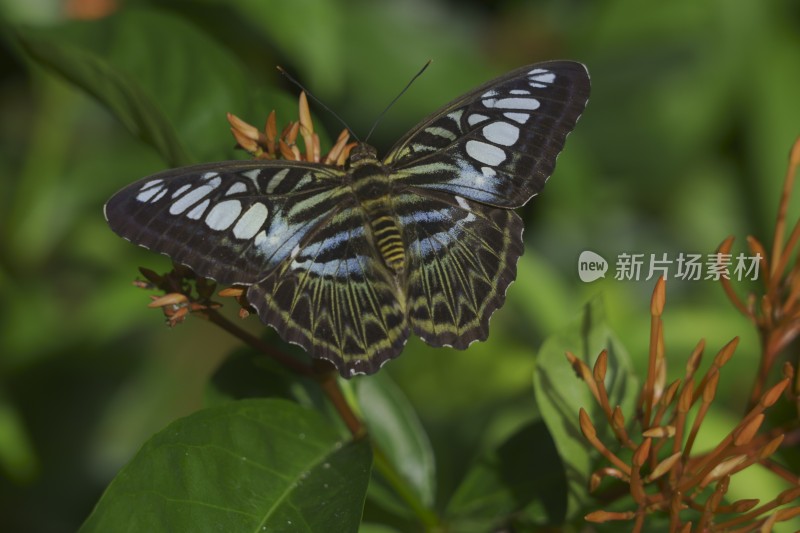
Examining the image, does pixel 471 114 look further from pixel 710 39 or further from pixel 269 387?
pixel 710 39

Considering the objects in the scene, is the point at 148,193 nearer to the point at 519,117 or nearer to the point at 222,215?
the point at 222,215

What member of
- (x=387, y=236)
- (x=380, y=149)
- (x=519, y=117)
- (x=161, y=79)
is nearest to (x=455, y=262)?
(x=387, y=236)

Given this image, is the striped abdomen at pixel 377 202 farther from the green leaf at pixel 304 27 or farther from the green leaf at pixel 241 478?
the green leaf at pixel 304 27

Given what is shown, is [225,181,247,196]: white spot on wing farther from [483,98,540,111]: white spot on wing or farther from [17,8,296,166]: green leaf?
[483,98,540,111]: white spot on wing

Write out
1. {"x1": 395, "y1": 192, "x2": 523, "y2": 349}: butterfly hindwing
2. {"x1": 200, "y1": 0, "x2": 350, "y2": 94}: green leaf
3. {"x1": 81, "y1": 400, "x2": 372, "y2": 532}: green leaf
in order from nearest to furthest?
{"x1": 81, "y1": 400, "x2": 372, "y2": 532}: green leaf
{"x1": 395, "y1": 192, "x2": 523, "y2": 349}: butterfly hindwing
{"x1": 200, "y1": 0, "x2": 350, "y2": 94}: green leaf

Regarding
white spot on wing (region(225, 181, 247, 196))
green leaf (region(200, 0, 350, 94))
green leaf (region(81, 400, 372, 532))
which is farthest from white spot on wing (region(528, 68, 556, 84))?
green leaf (region(200, 0, 350, 94))

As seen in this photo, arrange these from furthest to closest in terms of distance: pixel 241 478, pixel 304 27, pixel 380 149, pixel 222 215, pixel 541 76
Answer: pixel 380 149
pixel 304 27
pixel 541 76
pixel 222 215
pixel 241 478
